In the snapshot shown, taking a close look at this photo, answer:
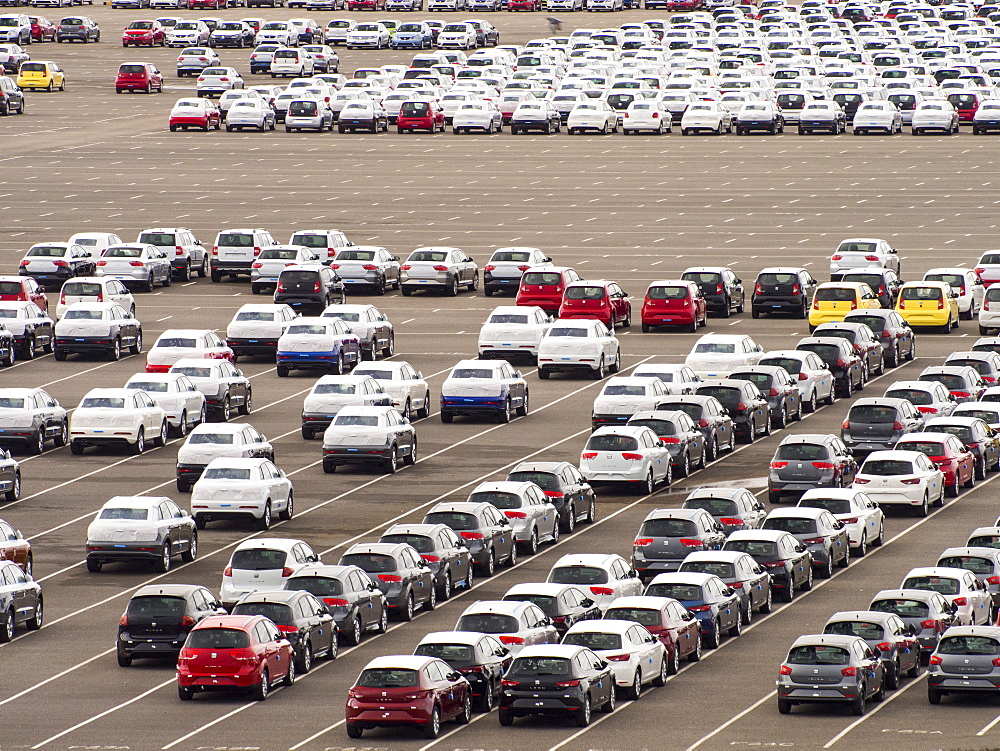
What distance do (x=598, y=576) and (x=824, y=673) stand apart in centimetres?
669

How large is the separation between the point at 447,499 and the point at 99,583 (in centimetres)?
867

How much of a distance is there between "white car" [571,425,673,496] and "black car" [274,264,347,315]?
70.7 feet

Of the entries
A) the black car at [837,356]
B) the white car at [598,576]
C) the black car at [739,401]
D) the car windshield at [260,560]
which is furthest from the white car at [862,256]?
the car windshield at [260,560]

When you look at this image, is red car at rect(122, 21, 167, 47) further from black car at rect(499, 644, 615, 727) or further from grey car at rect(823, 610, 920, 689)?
black car at rect(499, 644, 615, 727)

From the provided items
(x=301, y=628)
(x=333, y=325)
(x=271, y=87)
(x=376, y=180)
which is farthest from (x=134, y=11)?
(x=301, y=628)

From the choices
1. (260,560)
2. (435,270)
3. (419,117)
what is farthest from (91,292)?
(419,117)

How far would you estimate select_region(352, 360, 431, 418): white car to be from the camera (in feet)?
192

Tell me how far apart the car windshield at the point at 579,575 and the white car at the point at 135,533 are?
789 cm

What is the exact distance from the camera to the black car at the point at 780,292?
71.6m

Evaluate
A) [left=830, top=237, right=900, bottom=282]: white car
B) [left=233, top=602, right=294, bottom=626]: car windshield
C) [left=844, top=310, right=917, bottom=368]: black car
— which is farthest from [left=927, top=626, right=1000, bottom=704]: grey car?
[left=830, top=237, right=900, bottom=282]: white car

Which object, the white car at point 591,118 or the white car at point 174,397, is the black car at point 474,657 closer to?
the white car at point 174,397

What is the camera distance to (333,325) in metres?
63.7

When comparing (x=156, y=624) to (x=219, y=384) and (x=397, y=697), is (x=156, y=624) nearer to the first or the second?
(x=397, y=697)

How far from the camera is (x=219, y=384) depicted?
192 feet
